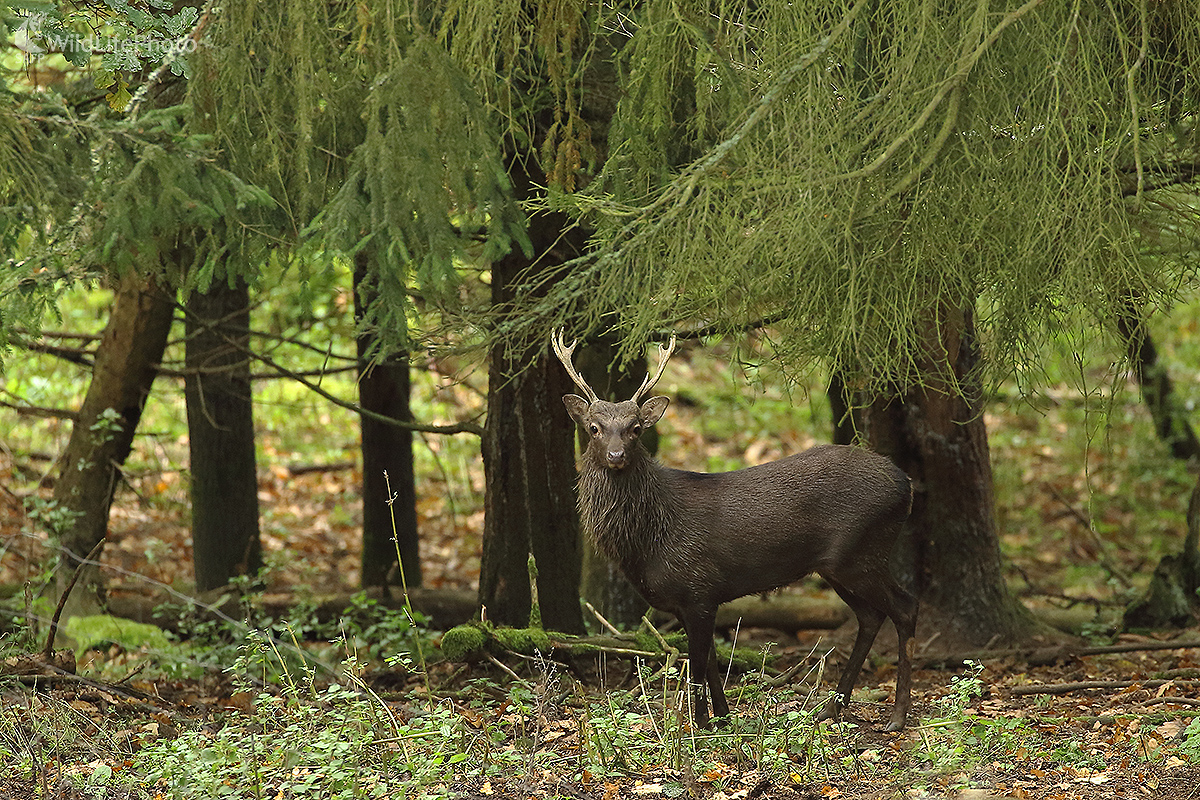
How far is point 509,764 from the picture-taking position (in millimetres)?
5105

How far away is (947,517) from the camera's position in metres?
8.09

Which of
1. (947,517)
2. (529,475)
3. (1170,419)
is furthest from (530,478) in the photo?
(1170,419)

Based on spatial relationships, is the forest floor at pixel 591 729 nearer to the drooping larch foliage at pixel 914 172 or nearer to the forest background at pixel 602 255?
the forest background at pixel 602 255

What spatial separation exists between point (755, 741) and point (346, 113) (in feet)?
13.5

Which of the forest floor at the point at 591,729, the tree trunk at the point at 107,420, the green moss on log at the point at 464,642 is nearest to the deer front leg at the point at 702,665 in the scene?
the forest floor at the point at 591,729

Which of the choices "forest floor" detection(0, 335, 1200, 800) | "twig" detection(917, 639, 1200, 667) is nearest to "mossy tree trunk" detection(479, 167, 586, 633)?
"forest floor" detection(0, 335, 1200, 800)

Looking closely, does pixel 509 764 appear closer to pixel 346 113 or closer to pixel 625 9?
pixel 346 113

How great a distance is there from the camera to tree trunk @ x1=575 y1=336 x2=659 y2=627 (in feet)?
28.2

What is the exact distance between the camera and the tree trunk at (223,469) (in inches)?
391

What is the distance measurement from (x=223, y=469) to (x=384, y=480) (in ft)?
4.49

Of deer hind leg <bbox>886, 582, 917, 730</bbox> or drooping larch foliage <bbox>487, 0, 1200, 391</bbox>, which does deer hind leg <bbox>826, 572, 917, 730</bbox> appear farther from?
drooping larch foliage <bbox>487, 0, 1200, 391</bbox>

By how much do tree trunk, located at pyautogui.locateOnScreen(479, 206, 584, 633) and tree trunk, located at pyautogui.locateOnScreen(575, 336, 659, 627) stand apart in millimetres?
865

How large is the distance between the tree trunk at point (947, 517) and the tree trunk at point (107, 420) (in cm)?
550

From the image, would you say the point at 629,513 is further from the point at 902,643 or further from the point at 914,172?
the point at 914,172
